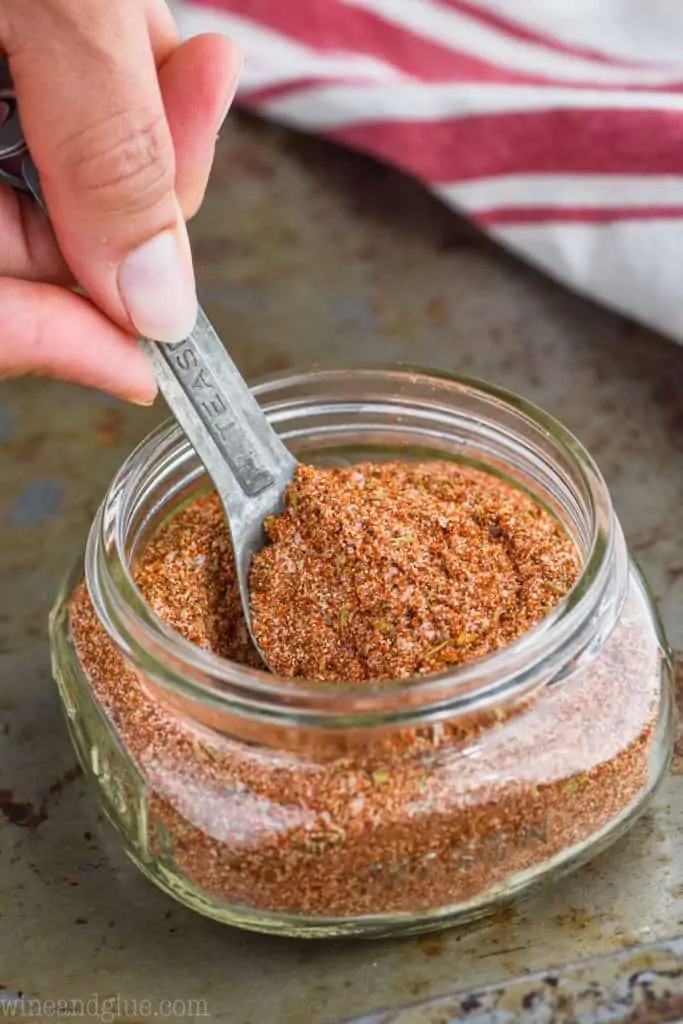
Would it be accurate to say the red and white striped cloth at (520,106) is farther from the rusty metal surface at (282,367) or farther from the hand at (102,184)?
the hand at (102,184)

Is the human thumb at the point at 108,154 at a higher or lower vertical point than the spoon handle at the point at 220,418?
higher

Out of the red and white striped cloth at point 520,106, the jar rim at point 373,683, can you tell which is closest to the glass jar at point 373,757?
the jar rim at point 373,683

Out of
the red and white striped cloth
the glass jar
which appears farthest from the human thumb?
the red and white striped cloth

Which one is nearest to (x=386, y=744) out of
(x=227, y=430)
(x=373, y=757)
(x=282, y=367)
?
(x=373, y=757)

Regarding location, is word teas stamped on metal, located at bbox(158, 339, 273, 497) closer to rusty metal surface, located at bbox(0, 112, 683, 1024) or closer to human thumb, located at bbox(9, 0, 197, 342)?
human thumb, located at bbox(9, 0, 197, 342)

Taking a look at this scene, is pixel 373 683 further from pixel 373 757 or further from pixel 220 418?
pixel 220 418
